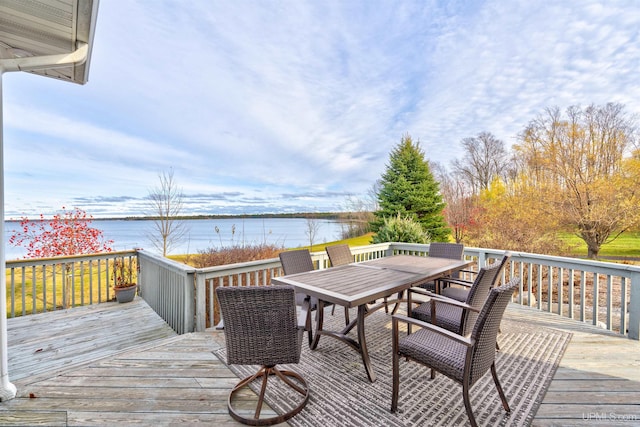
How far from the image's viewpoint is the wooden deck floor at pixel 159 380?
1811mm

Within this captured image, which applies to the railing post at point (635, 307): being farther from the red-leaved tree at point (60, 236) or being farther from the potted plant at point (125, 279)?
the red-leaved tree at point (60, 236)

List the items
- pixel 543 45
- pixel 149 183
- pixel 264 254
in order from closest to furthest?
pixel 543 45
pixel 264 254
pixel 149 183

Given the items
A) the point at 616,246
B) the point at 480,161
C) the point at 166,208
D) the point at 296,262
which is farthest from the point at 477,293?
the point at 480,161

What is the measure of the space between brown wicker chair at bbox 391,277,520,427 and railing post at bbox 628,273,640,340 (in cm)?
257

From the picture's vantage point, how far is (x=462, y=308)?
227 cm

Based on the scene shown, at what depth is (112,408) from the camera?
74.5 inches

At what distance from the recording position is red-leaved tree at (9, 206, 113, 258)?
525cm

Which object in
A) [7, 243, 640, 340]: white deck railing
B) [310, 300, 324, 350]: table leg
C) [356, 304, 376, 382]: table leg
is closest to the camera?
[356, 304, 376, 382]: table leg

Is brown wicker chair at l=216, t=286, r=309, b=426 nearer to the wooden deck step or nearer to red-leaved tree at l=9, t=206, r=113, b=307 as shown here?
the wooden deck step

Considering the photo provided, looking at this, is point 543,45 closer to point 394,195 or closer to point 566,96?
point 566,96

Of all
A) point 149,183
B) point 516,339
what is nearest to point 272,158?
point 149,183

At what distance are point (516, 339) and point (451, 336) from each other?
220cm

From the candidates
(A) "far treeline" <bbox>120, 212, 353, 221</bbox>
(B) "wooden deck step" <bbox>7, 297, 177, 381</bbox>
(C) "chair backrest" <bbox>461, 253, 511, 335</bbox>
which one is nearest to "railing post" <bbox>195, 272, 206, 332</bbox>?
(B) "wooden deck step" <bbox>7, 297, 177, 381</bbox>

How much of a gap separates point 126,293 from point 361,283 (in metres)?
4.56
